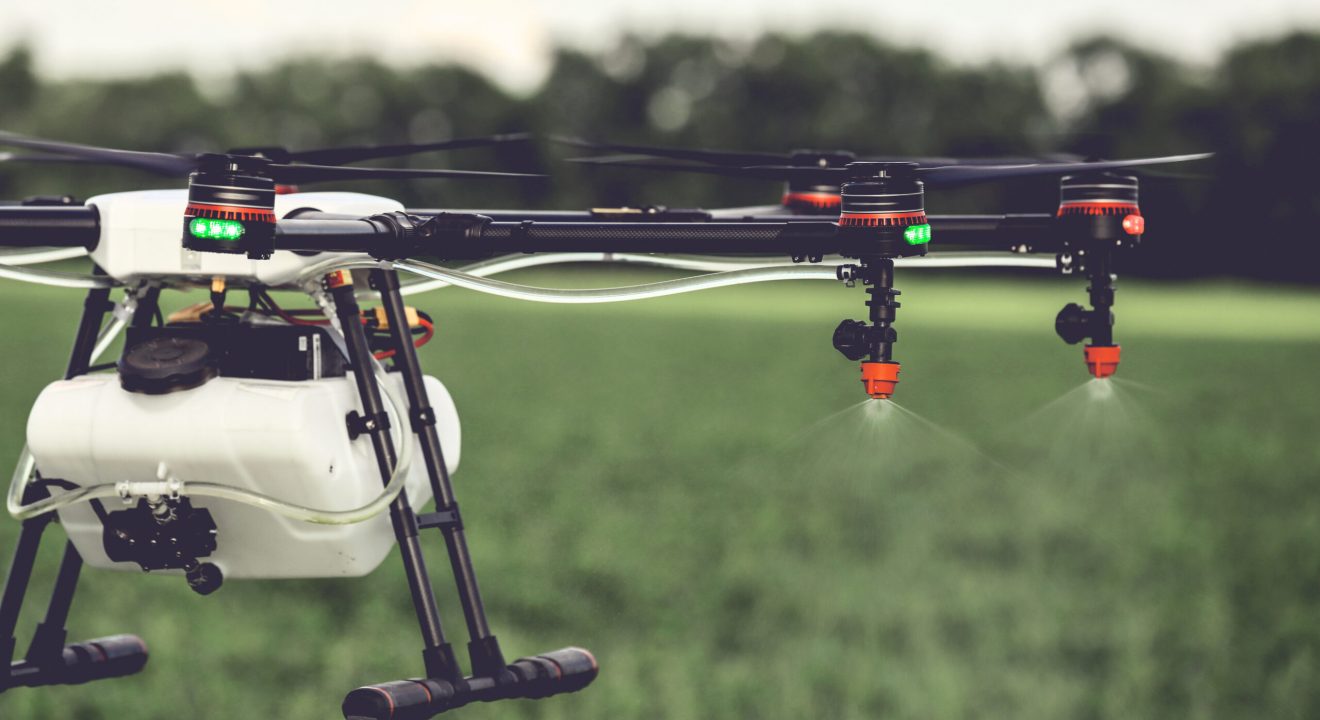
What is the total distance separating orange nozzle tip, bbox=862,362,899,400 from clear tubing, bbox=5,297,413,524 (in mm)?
2350

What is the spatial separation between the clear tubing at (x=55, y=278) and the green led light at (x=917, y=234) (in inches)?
165

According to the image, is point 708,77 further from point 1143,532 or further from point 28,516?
point 28,516

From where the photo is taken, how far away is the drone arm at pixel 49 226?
747 centimetres

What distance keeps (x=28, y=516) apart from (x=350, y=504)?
1.68 meters

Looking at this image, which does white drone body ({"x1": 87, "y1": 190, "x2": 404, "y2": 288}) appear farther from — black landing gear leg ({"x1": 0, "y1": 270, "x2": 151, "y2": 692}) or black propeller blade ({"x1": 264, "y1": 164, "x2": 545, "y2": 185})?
black landing gear leg ({"x1": 0, "y1": 270, "x2": 151, "y2": 692})

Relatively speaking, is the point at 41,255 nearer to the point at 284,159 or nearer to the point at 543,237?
the point at 284,159

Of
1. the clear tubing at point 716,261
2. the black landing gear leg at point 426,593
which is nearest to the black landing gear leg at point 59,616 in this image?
the black landing gear leg at point 426,593

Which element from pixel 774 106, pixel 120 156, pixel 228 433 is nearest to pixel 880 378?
pixel 228 433

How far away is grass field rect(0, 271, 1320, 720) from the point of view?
1727 cm

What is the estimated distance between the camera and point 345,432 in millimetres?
7852

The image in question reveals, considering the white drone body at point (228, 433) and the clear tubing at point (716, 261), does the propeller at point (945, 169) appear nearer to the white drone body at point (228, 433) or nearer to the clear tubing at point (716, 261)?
the clear tubing at point (716, 261)

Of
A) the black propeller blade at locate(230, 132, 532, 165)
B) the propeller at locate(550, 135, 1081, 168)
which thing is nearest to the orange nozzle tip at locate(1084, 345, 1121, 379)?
the propeller at locate(550, 135, 1081, 168)

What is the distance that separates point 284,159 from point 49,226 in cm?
132

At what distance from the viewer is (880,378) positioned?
7.01 meters
